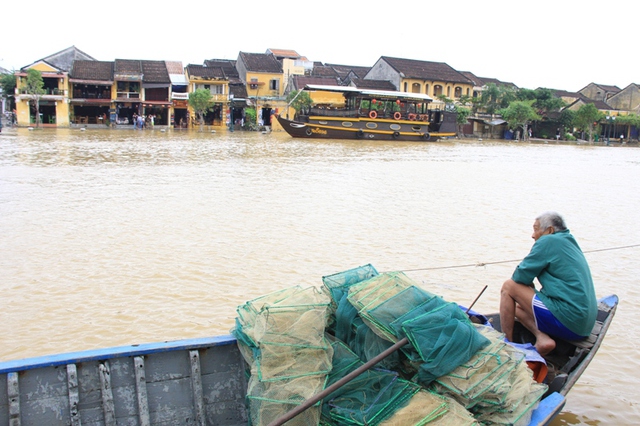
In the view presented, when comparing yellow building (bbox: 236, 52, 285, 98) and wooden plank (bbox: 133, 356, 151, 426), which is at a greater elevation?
yellow building (bbox: 236, 52, 285, 98)

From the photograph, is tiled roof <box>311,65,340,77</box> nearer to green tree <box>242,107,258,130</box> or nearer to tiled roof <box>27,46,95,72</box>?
green tree <box>242,107,258,130</box>

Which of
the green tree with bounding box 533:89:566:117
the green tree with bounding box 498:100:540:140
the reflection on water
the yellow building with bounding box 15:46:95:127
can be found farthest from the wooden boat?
the green tree with bounding box 533:89:566:117

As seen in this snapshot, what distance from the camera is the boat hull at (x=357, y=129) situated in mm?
32875

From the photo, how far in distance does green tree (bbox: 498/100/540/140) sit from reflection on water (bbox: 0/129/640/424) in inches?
1202

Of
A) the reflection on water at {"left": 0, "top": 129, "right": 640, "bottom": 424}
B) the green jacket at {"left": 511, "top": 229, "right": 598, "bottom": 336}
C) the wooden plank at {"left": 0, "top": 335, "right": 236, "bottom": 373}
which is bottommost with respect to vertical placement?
the reflection on water at {"left": 0, "top": 129, "right": 640, "bottom": 424}

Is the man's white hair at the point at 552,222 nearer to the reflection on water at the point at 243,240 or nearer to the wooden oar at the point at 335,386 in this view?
the reflection on water at the point at 243,240

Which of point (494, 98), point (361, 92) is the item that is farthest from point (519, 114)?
point (361, 92)

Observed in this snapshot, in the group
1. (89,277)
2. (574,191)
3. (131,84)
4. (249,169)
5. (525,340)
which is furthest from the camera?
(131,84)

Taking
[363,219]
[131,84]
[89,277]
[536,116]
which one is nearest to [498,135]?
[536,116]

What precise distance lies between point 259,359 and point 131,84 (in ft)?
139

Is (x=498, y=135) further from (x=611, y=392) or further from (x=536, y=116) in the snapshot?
(x=611, y=392)

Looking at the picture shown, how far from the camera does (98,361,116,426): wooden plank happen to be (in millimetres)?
3057

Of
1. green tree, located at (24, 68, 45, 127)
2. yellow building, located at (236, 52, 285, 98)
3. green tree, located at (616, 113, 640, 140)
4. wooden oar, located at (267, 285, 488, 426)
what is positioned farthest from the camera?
green tree, located at (616, 113, 640, 140)

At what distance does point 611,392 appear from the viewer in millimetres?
4473
